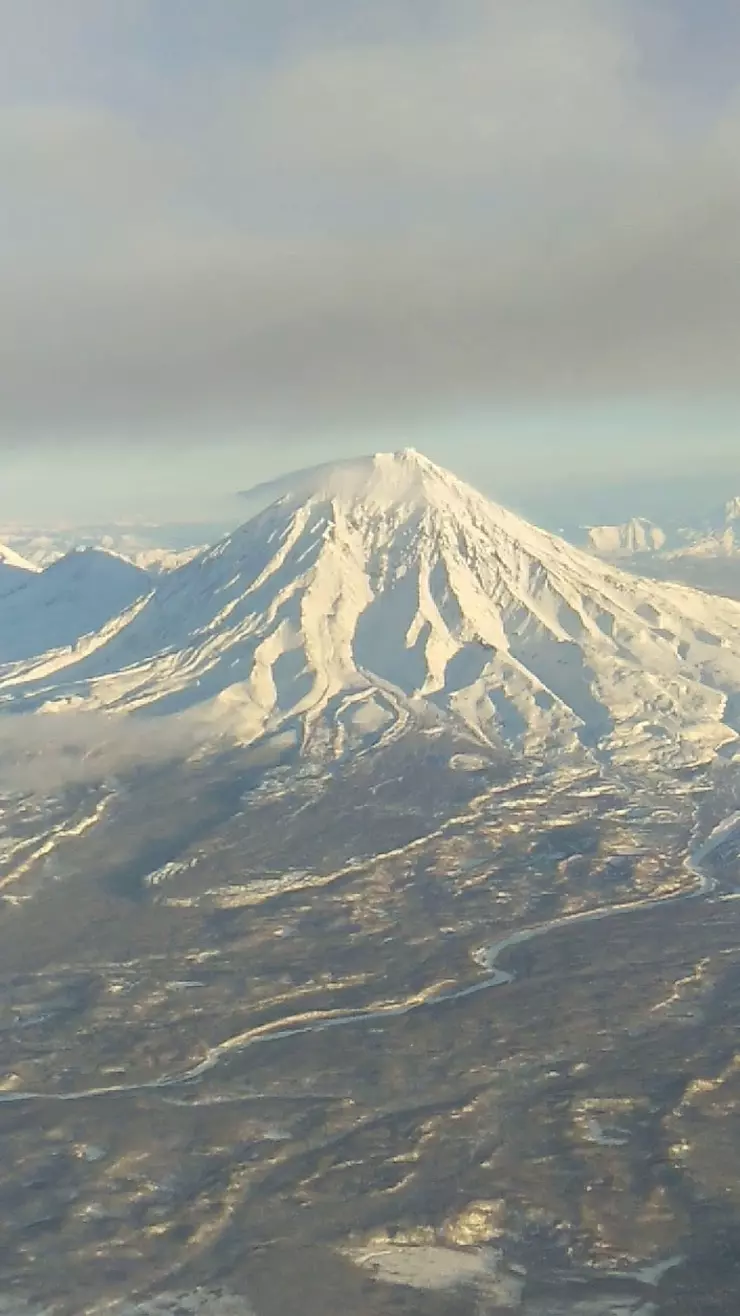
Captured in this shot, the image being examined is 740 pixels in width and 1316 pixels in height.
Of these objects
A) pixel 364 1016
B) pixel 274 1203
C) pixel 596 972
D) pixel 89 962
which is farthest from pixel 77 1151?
pixel 596 972

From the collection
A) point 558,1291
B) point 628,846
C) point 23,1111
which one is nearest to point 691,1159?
point 558,1291

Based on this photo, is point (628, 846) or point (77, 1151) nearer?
point (77, 1151)

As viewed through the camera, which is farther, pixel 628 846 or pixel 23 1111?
pixel 628 846

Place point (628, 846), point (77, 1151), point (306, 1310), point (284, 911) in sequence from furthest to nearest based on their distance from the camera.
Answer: point (628, 846) < point (284, 911) < point (77, 1151) < point (306, 1310)

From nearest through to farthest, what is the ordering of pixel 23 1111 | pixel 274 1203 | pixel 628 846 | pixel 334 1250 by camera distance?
1. pixel 334 1250
2. pixel 274 1203
3. pixel 23 1111
4. pixel 628 846

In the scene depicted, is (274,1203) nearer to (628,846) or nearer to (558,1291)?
(558,1291)

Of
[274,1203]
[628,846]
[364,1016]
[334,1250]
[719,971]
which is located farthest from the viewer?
[628,846]

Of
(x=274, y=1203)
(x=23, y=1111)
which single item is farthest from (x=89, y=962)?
(x=274, y=1203)

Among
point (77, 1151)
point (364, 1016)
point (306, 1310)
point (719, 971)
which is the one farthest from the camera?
point (719, 971)

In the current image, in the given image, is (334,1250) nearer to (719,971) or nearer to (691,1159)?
(691,1159)
